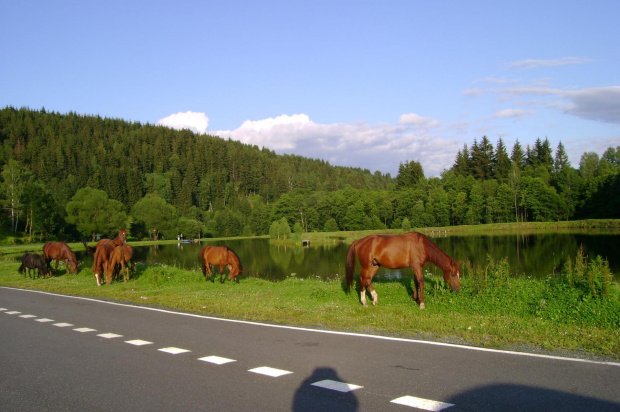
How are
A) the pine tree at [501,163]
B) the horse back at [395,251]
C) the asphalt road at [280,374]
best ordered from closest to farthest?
the asphalt road at [280,374], the horse back at [395,251], the pine tree at [501,163]

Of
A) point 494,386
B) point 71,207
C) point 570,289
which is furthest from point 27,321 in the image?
point 71,207

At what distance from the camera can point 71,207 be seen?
344 ft

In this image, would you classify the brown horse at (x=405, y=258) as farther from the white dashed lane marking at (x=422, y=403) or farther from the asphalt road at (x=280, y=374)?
the white dashed lane marking at (x=422, y=403)

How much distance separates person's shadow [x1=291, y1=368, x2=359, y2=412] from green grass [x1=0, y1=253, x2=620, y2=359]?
3666 mm

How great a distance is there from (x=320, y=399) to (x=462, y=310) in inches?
275

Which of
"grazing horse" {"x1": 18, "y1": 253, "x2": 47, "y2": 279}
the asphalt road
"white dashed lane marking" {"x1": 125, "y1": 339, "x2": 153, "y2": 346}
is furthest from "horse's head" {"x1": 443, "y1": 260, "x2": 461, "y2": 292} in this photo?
"grazing horse" {"x1": 18, "y1": 253, "x2": 47, "y2": 279}

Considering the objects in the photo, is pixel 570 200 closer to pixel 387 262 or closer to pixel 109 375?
pixel 387 262

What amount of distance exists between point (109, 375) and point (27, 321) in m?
7.15

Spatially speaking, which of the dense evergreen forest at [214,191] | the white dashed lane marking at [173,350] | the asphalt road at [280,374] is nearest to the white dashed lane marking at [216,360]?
the asphalt road at [280,374]

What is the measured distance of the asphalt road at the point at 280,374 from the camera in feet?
17.6

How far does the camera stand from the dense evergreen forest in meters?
102

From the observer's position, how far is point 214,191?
185125mm

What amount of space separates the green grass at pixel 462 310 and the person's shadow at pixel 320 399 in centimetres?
367

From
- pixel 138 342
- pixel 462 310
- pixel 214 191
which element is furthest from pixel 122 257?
pixel 214 191
